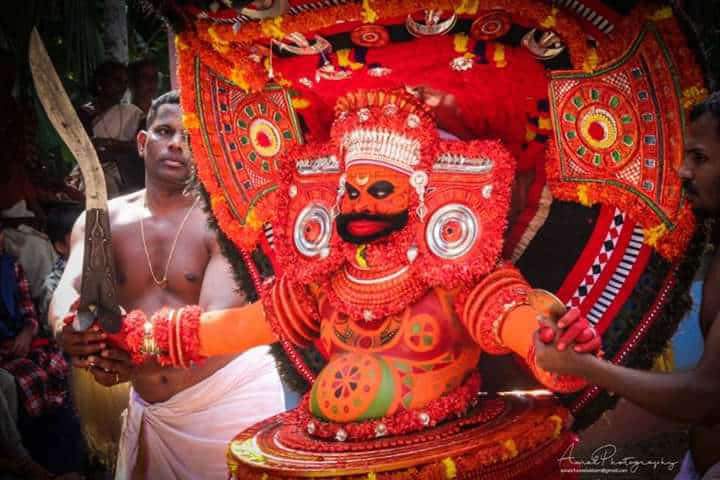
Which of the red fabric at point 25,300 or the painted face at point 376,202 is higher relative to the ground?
the painted face at point 376,202

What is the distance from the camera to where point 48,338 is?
2961 millimetres

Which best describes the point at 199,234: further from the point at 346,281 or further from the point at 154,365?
the point at 346,281

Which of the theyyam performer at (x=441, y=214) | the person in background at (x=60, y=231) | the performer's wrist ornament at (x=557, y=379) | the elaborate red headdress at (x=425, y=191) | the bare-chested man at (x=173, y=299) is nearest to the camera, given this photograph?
the performer's wrist ornament at (x=557, y=379)

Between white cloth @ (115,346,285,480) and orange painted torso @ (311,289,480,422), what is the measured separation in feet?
2.59

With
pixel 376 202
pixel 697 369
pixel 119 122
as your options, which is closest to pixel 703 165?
pixel 697 369

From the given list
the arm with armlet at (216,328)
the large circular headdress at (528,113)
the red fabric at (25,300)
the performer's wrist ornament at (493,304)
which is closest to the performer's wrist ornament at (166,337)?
the arm with armlet at (216,328)

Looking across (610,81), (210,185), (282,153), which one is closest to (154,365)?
(210,185)

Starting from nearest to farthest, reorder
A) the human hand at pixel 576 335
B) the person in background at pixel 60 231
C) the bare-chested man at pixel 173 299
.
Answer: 1. the human hand at pixel 576 335
2. the bare-chested man at pixel 173 299
3. the person in background at pixel 60 231

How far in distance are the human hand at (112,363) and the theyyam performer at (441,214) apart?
54 millimetres

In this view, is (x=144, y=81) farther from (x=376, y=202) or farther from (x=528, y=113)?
(x=528, y=113)

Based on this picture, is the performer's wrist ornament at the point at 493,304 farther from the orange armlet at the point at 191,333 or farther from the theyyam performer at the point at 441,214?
the orange armlet at the point at 191,333

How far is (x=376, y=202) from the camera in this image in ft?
7.14

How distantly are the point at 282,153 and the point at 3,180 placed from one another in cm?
114

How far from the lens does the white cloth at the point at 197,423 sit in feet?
9.59
